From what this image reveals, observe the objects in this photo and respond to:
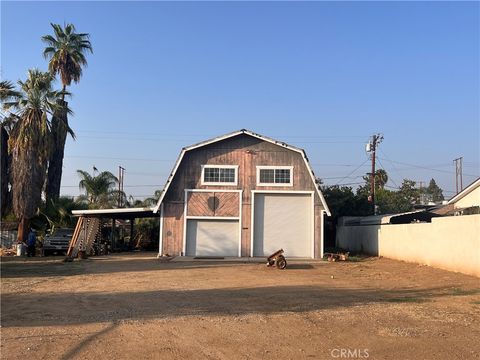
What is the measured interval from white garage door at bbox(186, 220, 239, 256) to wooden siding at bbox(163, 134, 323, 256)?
49 centimetres

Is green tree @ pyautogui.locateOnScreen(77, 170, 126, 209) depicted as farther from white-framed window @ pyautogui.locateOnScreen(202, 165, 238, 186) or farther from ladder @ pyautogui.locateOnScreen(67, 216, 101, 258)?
white-framed window @ pyautogui.locateOnScreen(202, 165, 238, 186)

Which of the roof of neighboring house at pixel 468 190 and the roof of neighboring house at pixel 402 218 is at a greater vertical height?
the roof of neighboring house at pixel 468 190

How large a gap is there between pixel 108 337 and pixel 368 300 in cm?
627

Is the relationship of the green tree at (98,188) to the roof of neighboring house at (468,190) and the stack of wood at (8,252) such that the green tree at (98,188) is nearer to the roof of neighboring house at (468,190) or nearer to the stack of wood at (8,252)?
the stack of wood at (8,252)

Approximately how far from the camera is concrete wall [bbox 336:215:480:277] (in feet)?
52.6

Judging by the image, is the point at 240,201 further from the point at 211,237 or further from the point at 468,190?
the point at 468,190

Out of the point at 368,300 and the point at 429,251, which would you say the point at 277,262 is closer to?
the point at 429,251

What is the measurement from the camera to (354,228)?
32.9 m

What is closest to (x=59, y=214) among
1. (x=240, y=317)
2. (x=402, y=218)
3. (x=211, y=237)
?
(x=211, y=237)

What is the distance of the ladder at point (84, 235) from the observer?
26.8 metres

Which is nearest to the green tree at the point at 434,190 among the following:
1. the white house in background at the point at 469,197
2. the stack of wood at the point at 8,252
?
the white house in background at the point at 469,197

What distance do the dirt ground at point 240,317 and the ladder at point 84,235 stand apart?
33.9ft

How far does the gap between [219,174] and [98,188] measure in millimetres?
19079

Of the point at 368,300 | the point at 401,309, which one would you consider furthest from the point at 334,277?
the point at 401,309
